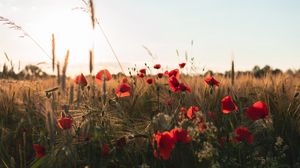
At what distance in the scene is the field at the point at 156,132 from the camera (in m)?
2.29

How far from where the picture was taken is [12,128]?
336cm

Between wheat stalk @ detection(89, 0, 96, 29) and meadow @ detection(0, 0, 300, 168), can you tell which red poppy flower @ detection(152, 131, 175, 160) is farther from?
wheat stalk @ detection(89, 0, 96, 29)

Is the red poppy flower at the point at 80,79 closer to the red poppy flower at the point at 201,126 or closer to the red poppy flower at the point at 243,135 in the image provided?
the red poppy flower at the point at 201,126

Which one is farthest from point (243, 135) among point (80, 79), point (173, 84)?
point (80, 79)

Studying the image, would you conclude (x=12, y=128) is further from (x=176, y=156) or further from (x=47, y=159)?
(x=176, y=156)

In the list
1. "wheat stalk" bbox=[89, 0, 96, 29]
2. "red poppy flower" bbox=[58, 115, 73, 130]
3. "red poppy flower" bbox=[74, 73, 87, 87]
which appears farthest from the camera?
"red poppy flower" bbox=[74, 73, 87, 87]

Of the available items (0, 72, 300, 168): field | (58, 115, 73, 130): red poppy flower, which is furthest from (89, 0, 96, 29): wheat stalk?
(58, 115, 73, 130): red poppy flower

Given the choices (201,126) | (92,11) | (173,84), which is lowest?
(201,126)

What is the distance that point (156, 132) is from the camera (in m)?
2.57

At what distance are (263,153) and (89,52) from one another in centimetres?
138

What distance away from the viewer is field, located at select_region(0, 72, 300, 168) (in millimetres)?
2295

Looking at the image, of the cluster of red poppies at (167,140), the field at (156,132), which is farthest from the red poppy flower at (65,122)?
the cluster of red poppies at (167,140)

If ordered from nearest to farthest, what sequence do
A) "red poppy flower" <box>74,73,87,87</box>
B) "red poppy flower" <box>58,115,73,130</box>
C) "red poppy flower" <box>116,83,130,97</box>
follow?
"red poppy flower" <box>58,115,73,130</box>
"red poppy flower" <box>74,73,87,87</box>
"red poppy flower" <box>116,83,130,97</box>

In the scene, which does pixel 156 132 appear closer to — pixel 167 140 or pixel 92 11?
pixel 167 140
